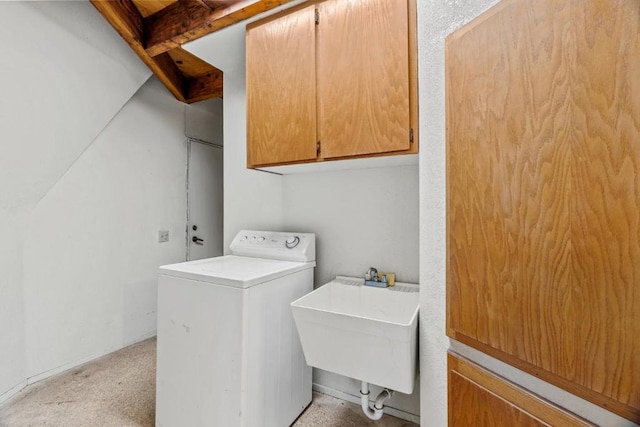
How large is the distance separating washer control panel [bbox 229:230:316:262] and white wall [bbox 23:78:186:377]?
1261 millimetres

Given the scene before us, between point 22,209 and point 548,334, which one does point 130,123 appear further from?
point 548,334

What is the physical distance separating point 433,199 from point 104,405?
7.61 feet

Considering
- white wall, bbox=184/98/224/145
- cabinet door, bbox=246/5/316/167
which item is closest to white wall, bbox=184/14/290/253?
cabinet door, bbox=246/5/316/167

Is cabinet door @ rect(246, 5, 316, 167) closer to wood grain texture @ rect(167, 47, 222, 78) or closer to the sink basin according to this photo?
the sink basin

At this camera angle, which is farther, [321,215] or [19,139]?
[321,215]

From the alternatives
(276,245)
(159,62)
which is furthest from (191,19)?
(276,245)

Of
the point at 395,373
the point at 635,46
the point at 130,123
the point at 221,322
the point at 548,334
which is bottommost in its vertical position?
the point at 395,373

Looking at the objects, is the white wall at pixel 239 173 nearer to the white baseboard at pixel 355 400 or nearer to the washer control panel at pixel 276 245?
the washer control panel at pixel 276 245

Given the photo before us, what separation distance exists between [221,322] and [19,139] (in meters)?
1.68

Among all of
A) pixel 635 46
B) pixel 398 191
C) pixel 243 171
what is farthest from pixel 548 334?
pixel 243 171

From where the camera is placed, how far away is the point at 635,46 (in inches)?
19.4

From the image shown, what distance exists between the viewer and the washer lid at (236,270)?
1.35 metres

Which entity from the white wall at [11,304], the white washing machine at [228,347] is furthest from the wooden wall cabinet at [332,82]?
the white wall at [11,304]

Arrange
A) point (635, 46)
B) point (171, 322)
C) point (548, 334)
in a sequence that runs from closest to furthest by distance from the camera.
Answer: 1. point (635, 46)
2. point (548, 334)
3. point (171, 322)
